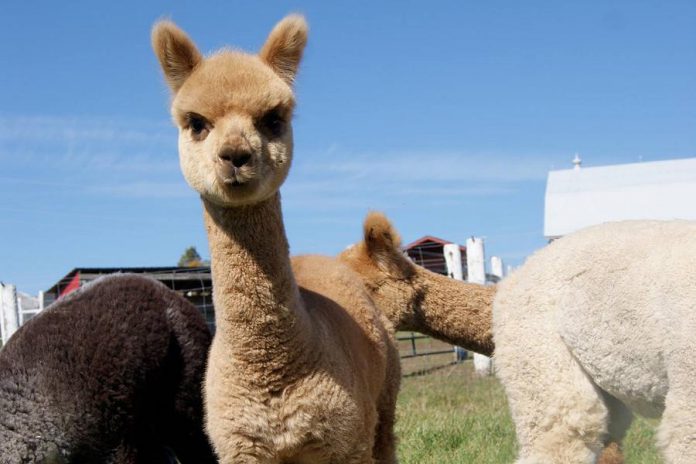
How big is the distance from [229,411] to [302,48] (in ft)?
5.52

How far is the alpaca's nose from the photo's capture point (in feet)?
12.0

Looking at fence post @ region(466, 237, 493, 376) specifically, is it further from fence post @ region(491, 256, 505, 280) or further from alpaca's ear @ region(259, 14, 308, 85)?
alpaca's ear @ region(259, 14, 308, 85)

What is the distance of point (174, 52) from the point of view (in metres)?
4.17

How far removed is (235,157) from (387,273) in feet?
8.87

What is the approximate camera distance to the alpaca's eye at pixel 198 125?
393 cm

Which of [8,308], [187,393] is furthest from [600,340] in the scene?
[8,308]

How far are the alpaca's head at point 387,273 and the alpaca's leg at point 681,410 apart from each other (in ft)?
9.56

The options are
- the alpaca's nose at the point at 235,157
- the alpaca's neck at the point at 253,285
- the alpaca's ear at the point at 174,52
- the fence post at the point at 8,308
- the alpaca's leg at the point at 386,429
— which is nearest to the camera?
the alpaca's nose at the point at 235,157

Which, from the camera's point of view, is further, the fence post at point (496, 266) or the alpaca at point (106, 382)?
the fence post at point (496, 266)

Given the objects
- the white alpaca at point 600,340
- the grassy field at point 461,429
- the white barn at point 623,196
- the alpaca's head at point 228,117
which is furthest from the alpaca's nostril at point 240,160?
the white barn at point 623,196

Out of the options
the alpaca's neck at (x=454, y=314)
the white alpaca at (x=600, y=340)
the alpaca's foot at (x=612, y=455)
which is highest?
the alpaca's neck at (x=454, y=314)

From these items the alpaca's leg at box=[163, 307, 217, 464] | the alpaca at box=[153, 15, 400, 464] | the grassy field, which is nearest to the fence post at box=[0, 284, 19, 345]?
the grassy field

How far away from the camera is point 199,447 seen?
5.07 m

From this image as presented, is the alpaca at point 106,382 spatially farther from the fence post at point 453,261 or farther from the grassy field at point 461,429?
the fence post at point 453,261
